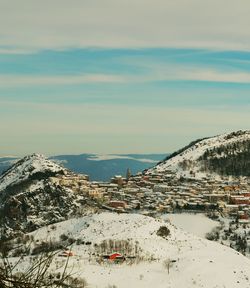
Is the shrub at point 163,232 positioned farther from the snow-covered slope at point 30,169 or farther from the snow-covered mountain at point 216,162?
the snow-covered mountain at point 216,162

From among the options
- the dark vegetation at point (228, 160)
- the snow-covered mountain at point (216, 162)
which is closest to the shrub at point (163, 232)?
the snow-covered mountain at point (216, 162)

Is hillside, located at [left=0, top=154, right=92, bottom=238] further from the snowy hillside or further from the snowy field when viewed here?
the snowy hillside

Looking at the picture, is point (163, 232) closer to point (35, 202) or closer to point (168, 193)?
point (35, 202)

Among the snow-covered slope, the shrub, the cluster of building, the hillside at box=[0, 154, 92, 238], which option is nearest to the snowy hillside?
the shrub

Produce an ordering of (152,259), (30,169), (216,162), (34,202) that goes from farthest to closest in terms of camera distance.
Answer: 1. (216,162)
2. (30,169)
3. (34,202)
4. (152,259)

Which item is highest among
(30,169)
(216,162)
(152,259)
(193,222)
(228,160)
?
(228,160)

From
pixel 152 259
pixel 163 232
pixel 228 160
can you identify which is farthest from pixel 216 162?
pixel 152 259

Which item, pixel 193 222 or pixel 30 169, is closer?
pixel 193 222

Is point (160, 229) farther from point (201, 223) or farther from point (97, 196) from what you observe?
point (97, 196)
